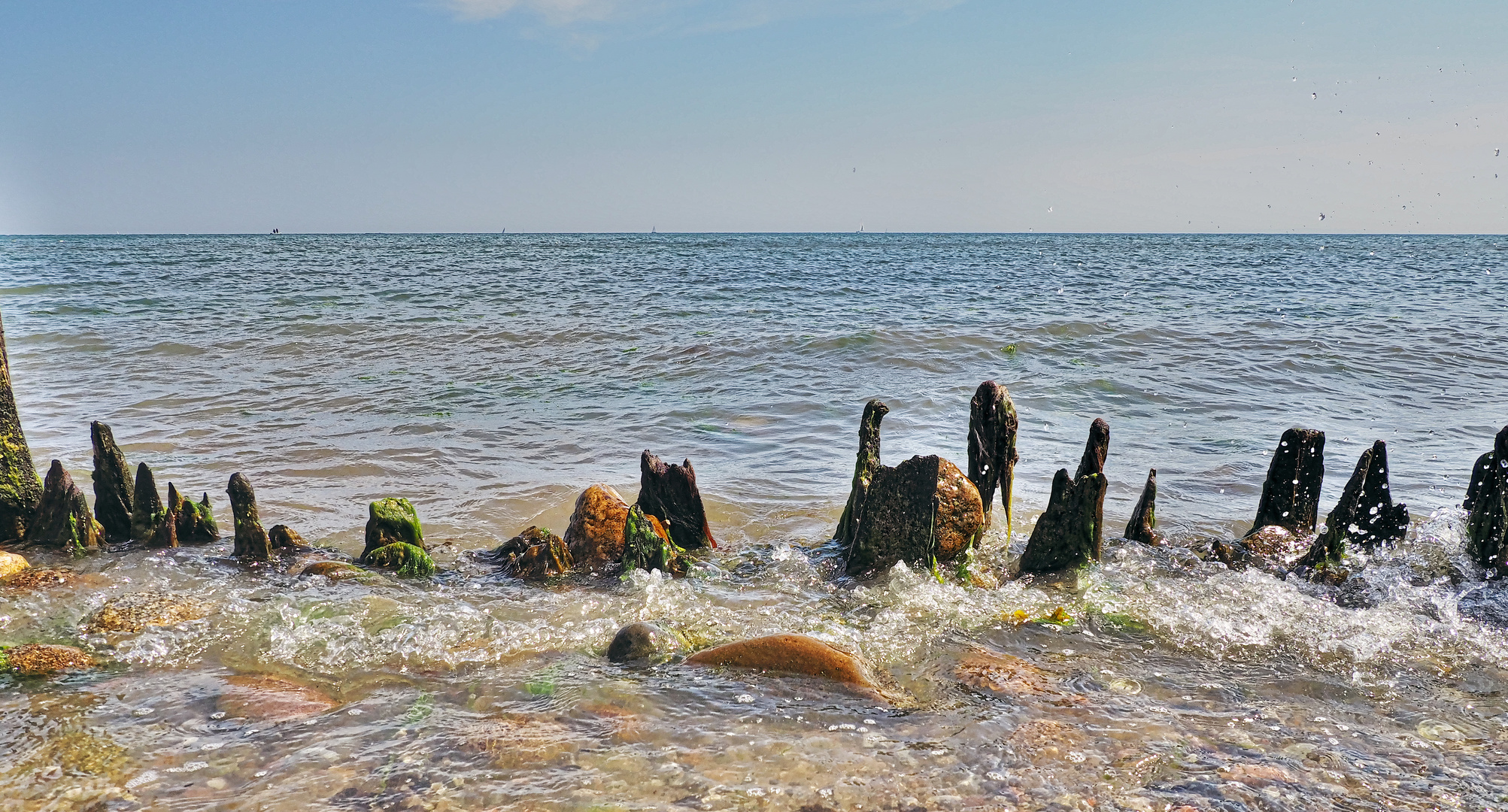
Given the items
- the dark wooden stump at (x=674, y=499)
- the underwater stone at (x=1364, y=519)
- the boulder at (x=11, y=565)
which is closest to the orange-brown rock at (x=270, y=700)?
the boulder at (x=11, y=565)

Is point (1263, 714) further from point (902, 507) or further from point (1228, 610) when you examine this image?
point (902, 507)

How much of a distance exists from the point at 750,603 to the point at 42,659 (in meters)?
3.28

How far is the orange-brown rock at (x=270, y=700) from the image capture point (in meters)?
3.47

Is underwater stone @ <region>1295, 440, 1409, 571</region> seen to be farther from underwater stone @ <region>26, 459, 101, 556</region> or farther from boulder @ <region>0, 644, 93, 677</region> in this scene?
underwater stone @ <region>26, 459, 101, 556</region>

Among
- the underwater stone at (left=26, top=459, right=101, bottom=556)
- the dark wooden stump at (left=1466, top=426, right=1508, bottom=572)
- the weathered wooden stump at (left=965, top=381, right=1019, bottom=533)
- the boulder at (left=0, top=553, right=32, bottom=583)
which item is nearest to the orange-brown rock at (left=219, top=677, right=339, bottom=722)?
the boulder at (left=0, top=553, right=32, bottom=583)

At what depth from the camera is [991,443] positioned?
18.7 ft

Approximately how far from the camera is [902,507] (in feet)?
17.6

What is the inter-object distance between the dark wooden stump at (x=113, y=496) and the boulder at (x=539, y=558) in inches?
99.9

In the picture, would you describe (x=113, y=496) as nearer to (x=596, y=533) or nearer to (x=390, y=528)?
(x=390, y=528)

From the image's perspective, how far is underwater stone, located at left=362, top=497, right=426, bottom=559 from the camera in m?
5.55

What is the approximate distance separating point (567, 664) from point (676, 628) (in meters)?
0.63

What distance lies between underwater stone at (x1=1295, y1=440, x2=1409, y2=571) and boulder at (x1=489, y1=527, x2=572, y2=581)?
4352mm

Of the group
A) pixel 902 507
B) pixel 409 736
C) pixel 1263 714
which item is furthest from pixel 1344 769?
pixel 409 736

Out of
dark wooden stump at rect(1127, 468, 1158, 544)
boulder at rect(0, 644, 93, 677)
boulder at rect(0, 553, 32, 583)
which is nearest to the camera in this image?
boulder at rect(0, 644, 93, 677)
